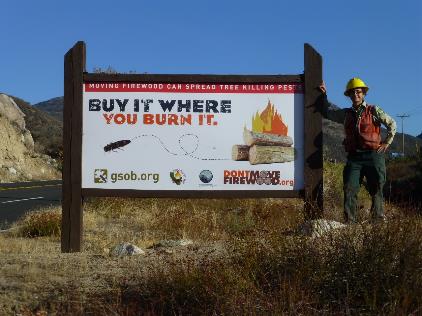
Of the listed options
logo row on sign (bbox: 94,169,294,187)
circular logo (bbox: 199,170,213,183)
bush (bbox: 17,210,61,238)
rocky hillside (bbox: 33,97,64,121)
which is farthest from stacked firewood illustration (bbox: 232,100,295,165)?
rocky hillside (bbox: 33,97,64,121)

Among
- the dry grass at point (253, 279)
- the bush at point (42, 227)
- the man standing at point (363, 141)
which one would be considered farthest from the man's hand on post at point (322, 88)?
the bush at point (42, 227)

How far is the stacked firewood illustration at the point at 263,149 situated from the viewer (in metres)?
7.29

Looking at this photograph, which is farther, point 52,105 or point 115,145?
point 52,105

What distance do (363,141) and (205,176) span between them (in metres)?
1.88

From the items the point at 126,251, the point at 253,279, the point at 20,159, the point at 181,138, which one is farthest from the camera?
the point at 20,159

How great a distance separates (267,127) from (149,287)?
3.13 metres

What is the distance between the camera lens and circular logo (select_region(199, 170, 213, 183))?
23.9ft

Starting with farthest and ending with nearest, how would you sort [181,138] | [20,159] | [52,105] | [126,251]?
[52,105]
[20,159]
[181,138]
[126,251]

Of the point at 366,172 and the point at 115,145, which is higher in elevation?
the point at 115,145

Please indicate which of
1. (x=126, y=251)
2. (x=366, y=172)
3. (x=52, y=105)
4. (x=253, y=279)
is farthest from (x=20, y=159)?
(x=52, y=105)

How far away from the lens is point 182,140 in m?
7.27

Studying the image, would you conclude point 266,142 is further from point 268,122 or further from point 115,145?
point 115,145

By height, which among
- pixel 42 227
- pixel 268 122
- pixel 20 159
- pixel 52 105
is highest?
pixel 52 105

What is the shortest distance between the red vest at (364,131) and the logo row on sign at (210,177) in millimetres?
916
